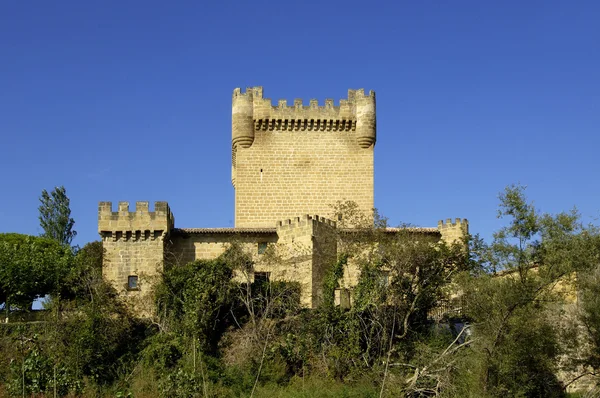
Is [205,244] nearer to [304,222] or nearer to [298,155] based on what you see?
[304,222]

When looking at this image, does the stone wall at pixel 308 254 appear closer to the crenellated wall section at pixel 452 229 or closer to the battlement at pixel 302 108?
the crenellated wall section at pixel 452 229

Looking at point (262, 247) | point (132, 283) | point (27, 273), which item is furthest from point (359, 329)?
point (27, 273)

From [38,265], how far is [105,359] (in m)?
10.1

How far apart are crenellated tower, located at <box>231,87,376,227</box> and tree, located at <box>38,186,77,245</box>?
14.2 meters

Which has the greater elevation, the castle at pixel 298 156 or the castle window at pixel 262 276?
the castle at pixel 298 156

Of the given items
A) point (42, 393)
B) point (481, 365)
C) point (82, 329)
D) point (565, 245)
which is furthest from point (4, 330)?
point (565, 245)

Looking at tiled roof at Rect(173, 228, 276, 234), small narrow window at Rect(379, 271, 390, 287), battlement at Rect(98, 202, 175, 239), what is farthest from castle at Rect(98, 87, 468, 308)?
small narrow window at Rect(379, 271, 390, 287)

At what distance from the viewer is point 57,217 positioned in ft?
169

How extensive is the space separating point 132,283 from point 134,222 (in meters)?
2.41

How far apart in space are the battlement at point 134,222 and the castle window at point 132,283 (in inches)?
63.5

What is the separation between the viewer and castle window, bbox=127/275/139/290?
33.2m

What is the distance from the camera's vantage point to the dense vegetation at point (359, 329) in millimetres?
26641

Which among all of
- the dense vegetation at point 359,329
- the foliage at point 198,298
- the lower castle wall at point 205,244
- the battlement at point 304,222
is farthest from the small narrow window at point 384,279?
the lower castle wall at point 205,244

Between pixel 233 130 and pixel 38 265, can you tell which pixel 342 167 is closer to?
pixel 233 130
